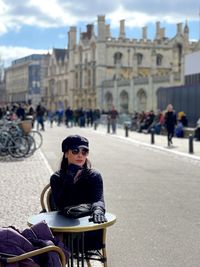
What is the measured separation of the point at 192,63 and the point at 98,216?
38132mm

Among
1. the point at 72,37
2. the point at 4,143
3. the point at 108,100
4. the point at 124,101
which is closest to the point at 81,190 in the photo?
the point at 4,143

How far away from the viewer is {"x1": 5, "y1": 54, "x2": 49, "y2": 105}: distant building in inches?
4796

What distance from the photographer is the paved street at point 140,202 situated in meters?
6.50

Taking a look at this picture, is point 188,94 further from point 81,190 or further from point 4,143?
point 81,190

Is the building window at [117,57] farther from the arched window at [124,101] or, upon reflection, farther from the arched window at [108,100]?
the arched window at [124,101]

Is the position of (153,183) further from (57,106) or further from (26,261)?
(57,106)

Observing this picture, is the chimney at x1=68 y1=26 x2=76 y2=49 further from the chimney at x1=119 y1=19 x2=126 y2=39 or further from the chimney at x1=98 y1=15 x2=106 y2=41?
the chimney at x1=98 y1=15 x2=106 y2=41

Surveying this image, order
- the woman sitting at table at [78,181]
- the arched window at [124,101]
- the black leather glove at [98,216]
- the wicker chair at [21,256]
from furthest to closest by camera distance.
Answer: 1. the arched window at [124,101]
2. the woman sitting at table at [78,181]
3. the black leather glove at [98,216]
4. the wicker chair at [21,256]

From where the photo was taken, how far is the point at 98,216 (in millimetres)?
4516

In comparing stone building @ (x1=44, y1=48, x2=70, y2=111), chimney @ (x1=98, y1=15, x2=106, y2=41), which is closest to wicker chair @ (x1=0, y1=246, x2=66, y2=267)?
chimney @ (x1=98, y1=15, x2=106, y2=41)

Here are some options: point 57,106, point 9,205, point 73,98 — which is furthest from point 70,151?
point 57,106

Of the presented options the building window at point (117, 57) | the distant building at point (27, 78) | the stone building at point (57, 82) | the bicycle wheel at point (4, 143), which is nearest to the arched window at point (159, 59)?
the building window at point (117, 57)

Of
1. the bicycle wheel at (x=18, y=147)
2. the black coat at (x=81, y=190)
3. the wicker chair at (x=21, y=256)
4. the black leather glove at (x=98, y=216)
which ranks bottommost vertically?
the bicycle wheel at (x=18, y=147)

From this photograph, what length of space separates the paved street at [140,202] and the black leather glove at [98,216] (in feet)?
5.27
